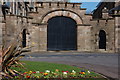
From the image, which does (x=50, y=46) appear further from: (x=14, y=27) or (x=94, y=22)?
(x=94, y=22)

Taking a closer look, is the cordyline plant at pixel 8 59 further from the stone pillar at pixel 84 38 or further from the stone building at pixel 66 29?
the stone pillar at pixel 84 38

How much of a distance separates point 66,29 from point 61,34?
0.93 metres

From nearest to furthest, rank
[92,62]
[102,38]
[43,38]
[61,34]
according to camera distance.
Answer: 1. [92,62]
2. [43,38]
3. [61,34]
4. [102,38]

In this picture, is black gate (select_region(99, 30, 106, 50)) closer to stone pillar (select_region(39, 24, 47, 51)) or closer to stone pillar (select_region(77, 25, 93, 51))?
stone pillar (select_region(77, 25, 93, 51))

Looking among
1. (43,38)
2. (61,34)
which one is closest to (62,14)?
(61,34)

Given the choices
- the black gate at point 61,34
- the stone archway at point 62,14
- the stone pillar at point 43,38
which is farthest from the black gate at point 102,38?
the stone pillar at point 43,38

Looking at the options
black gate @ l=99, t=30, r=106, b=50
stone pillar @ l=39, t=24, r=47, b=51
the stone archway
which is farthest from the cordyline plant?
black gate @ l=99, t=30, r=106, b=50

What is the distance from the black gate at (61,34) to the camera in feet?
65.6

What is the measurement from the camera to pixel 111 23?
20016 mm

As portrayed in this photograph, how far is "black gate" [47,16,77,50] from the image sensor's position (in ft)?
65.6

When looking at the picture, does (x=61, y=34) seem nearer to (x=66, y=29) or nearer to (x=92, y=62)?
(x=66, y=29)

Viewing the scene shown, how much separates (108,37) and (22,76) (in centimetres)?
1611

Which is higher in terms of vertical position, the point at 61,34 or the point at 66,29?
the point at 66,29

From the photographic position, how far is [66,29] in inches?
805
